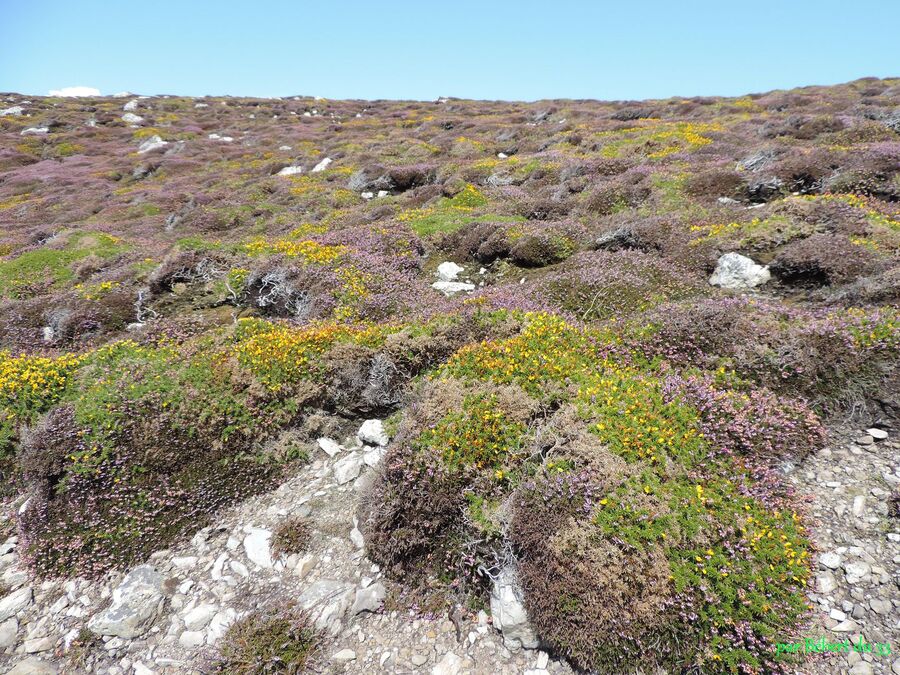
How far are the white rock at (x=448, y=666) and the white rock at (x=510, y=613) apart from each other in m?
0.60

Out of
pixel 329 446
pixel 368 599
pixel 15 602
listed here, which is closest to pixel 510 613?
pixel 368 599

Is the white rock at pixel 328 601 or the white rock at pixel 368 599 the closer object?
the white rock at pixel 328 601

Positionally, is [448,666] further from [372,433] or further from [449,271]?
[449,271]

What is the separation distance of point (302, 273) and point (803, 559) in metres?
12.4

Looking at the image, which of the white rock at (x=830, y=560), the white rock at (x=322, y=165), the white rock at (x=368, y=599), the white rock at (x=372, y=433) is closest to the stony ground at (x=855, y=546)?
the white rock at (x=830, y=560)

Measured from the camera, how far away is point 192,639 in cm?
552

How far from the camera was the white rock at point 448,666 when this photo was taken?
4992mm

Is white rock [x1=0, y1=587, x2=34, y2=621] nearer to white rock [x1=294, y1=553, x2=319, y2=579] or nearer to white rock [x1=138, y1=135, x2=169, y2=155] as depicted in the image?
Answer: white rock [x1=294, y1=553, x2=319, y2=579]

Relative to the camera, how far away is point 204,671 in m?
5.14

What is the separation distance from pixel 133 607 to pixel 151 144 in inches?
2316

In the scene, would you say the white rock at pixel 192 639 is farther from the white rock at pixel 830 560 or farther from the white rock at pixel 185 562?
the white rock at pixel 830 560

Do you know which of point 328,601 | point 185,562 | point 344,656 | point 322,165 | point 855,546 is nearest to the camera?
point 344,656

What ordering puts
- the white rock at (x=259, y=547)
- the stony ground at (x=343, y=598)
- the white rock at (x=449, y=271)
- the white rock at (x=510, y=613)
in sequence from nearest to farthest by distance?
the stony ground at (x=343, y=598)
the white rock at (x=510, y=613)
the white rock at (x=259, y=547)
the white rock at (x=449, y=271)

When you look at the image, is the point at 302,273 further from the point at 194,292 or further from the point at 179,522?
the point at 179,522
